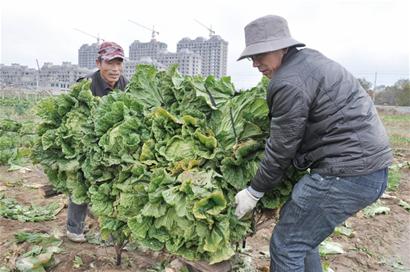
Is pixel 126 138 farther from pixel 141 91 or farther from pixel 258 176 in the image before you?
pixel 258 176

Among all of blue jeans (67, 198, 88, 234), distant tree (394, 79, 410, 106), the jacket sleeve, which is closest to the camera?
the jacket sleeve

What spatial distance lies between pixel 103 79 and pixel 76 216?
63.8 inches

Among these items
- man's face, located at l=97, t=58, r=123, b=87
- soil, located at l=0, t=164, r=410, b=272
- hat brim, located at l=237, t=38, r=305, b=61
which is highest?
hat brim, located at l=237, t=38, r=305, b=61

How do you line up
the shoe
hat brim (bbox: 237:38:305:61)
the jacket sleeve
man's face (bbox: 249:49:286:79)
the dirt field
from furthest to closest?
the shoe, the dirt field, man's face (bbox: 249:49:286:79), hat brim (bbox: 237:38:305:61), the jacket sleeve

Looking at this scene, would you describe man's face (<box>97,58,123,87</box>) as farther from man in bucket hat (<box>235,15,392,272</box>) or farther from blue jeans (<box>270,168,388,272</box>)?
blue jeans (<box>270,168,388,272</box>)

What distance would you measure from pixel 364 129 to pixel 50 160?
2.94 m

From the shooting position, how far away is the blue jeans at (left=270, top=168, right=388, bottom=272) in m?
2.74

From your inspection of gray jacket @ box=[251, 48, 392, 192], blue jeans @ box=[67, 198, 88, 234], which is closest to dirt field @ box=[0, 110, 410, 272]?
blue jeans @ box=[67, 198, 88, 234]

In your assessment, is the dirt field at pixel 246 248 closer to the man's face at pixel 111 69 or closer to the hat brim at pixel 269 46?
the man's face at pixel 111 69

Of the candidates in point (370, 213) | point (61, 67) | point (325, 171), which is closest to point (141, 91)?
point (325, 171)

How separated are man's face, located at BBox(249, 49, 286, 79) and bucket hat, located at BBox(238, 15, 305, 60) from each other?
0.09 metres

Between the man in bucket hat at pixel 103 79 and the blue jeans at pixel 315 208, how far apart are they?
255cm

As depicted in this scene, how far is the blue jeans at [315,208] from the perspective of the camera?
8.98ft

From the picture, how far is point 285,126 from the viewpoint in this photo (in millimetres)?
2598
